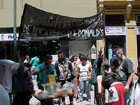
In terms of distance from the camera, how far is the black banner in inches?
252

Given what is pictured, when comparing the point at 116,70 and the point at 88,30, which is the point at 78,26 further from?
the point at 116,70

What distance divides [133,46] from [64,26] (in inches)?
449

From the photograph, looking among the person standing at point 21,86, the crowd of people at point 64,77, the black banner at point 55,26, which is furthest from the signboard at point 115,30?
the person standing at point 21,86

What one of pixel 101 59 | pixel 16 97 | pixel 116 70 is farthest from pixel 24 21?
pixel 101 59

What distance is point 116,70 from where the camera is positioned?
5094 millimetres

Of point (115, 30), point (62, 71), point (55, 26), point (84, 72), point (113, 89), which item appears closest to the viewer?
point (113, 89)

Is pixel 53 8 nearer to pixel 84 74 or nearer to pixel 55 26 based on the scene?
pixel 84 74

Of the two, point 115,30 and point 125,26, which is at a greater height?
point 125,26

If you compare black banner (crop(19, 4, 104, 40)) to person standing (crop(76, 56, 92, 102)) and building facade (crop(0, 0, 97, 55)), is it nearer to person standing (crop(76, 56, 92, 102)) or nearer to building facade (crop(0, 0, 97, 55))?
person standing (crop(76, 56, 92, 102))

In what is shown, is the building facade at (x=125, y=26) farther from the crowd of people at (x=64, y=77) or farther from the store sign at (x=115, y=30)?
the crowd of people at (x=64, y=77)

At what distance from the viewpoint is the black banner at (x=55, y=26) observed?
252 inches

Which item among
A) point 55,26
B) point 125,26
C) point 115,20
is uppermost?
point 115,20

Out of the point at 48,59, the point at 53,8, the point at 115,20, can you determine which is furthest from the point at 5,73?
the point at 53,8

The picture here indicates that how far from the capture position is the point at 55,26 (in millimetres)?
6809
